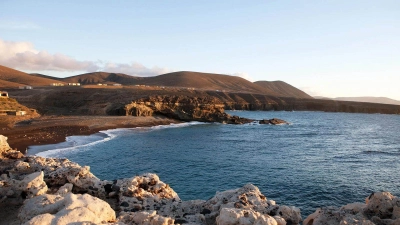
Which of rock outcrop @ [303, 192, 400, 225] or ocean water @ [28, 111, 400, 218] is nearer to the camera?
rock outcrop @ [303, 192, 400, 225]

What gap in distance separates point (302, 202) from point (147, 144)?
26742mm

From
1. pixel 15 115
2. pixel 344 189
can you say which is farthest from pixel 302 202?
pixel 15 115

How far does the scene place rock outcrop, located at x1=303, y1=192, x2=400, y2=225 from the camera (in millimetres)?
9430

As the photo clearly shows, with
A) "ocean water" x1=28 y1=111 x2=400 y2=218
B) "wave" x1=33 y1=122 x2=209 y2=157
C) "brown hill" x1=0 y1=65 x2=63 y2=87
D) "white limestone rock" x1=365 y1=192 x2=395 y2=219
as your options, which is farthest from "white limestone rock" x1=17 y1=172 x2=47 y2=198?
"brown hill" x1=0 y1=65 x2=63 y2=87

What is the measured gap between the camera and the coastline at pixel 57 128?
125ft

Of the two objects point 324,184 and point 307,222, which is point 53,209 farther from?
point 324,184

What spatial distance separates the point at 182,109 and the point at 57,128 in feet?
117

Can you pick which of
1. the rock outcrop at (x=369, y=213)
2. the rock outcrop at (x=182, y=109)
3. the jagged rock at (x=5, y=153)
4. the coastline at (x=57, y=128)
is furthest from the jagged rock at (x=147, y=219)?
the rock outcrop at (x=182, y=109)

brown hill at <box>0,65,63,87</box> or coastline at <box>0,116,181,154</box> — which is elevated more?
brown hill at <box>0,65,63,87</box>

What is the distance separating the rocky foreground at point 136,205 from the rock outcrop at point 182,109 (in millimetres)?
60210

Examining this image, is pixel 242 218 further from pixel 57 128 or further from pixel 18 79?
pixel 18 79

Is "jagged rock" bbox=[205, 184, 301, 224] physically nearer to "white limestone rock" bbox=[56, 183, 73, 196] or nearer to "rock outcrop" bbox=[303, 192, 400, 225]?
"rock outcrop" bbox=[303, 192, 400, 225]

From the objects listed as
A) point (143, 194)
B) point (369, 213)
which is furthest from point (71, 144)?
point (369, 213)

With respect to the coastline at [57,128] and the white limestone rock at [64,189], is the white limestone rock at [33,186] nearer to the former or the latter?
the white limestone rock at [64,189]
